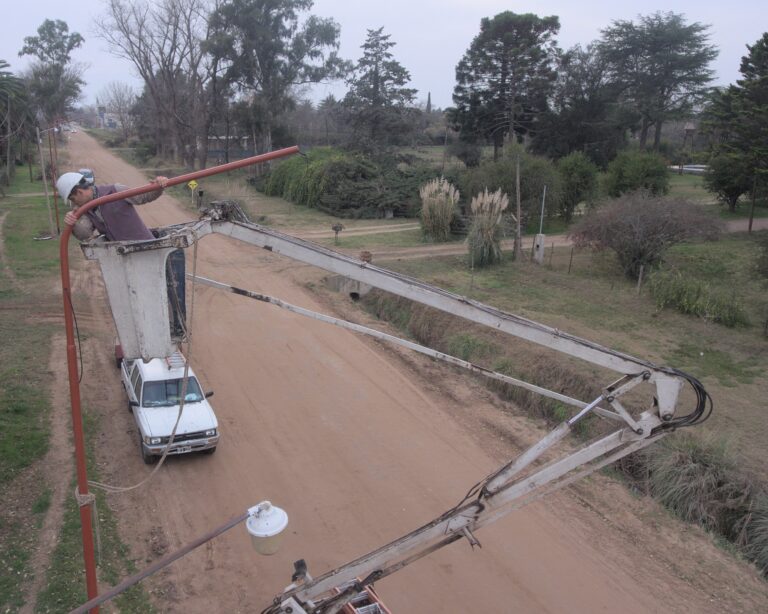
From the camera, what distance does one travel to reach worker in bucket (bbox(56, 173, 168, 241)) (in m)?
5.40

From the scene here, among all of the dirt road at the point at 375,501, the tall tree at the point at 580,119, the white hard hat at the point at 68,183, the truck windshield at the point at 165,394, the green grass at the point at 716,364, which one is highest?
the tall tree at the point at 580,119

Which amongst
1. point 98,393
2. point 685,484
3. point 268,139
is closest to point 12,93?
point 268,139

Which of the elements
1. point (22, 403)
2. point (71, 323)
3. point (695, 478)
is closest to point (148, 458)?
point (22, 403)

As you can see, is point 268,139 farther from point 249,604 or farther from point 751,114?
point 249,604

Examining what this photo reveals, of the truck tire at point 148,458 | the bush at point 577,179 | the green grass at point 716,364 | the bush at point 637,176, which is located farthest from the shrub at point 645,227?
the truck tire at point 148,458

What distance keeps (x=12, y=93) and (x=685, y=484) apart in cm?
4382

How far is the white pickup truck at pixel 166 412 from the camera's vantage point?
10273 millimetres

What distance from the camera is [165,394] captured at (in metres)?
11.0

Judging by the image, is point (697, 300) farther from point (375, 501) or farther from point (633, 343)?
point (375, 501)

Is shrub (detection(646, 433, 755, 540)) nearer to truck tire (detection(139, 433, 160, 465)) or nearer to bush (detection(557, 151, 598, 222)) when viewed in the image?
truck tire (detection(139, 433, 160, 465))

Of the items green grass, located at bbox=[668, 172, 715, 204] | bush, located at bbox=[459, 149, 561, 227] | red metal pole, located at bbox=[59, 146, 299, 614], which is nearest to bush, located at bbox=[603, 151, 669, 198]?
green grass, located at bbox=[668, 172, 715, 204]

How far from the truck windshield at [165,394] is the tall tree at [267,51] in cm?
4243

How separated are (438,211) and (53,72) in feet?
181

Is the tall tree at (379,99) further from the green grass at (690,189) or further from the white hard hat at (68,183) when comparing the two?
the white hard hat at (68,183)
